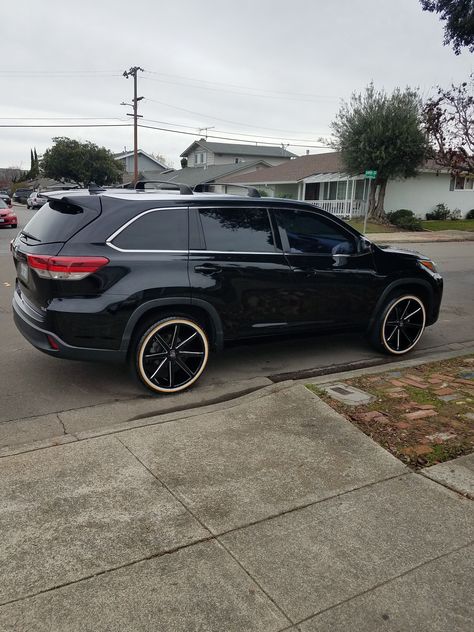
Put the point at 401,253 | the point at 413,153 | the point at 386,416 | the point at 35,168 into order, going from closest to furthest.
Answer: the point at 386,416 < the point at 401,253 < the point at 413,153 < the point at 35,168

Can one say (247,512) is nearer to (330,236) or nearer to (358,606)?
(358,606)

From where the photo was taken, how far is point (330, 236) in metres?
5.64

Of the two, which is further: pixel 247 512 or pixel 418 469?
pixel 418 469

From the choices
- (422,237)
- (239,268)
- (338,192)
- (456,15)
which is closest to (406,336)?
(239,268)

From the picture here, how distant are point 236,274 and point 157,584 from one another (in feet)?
9.86

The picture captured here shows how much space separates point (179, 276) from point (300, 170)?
3586cm

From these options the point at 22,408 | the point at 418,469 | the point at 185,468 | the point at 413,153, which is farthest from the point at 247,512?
the point at 413,153

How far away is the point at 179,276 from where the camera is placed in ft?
15.4

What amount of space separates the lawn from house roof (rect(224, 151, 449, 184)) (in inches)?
124

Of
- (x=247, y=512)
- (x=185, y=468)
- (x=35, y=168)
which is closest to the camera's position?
(x=247, y=512)

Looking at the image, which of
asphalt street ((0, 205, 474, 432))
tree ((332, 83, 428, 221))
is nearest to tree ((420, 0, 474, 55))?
asphalt street ((0, 205, 474, 432))

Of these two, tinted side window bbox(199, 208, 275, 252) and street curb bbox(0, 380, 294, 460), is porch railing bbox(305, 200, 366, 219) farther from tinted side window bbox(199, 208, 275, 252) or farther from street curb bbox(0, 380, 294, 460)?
street curb bbox(0, 380, 294, 460)

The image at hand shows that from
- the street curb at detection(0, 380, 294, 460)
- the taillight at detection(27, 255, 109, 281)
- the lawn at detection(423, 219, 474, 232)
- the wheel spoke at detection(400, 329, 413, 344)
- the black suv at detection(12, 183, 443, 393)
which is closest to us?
the street curb at detection(0, 380, 294, 460)

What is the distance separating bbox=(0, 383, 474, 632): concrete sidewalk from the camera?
2305 mm
